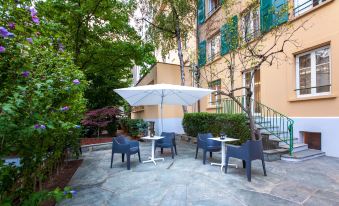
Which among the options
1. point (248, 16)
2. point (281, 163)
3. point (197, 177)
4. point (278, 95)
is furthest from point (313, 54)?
point (197, 177)

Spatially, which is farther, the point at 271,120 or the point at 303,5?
the point at 271,120

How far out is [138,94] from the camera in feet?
24.2

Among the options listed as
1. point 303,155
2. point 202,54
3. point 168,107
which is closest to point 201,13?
point 202,54

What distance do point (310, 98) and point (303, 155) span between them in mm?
2074

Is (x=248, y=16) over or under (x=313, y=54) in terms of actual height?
over

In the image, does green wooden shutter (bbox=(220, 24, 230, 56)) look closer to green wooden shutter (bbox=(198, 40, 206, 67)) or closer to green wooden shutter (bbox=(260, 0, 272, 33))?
green wooden shutter (bbox=(260, 0, 272, 33))

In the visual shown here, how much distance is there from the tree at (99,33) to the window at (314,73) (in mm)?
7333

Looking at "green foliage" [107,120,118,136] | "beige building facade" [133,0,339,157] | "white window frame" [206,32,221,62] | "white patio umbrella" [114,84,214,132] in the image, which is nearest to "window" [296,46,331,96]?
"beige building facade" [133,0,339,157]

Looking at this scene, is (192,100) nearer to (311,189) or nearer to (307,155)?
(307,155)

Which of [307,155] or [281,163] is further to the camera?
[307,155]

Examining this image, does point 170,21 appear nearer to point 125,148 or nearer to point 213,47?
point 213,47

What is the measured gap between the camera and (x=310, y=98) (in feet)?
25.5

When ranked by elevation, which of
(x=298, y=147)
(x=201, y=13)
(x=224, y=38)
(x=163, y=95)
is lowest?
(x=298, y=147)

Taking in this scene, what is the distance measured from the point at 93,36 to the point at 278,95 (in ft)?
28.8
